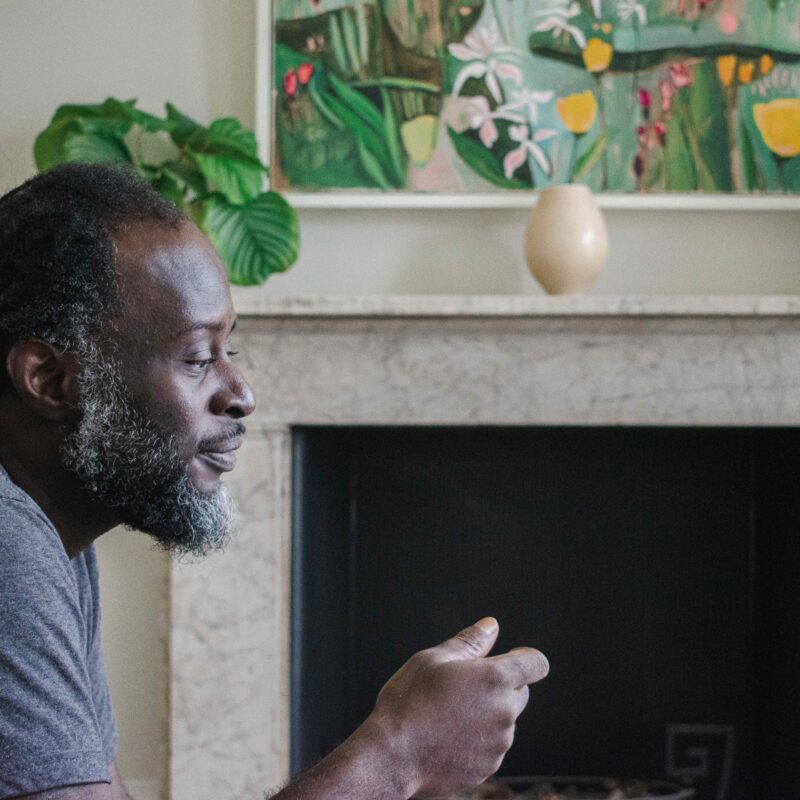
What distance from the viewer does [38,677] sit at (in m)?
0.71

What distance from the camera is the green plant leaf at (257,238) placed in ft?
6.32

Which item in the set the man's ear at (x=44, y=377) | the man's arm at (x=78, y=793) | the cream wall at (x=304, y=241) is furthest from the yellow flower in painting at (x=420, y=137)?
the man's arm at (x=78, y=793)

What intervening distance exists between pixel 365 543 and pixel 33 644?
4.78ft

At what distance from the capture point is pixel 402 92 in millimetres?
2072

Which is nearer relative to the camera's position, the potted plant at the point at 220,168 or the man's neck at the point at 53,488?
the man's neck at the point at 53,488

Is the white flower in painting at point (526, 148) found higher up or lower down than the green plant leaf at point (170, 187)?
higher up

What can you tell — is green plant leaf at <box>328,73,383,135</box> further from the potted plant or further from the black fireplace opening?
the black fireplace opening

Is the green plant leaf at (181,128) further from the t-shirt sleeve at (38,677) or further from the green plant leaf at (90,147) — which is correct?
the t-shirt sleeve at (38,677)

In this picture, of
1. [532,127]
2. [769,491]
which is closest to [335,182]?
[532,127]

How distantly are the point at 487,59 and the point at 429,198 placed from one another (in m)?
0.30

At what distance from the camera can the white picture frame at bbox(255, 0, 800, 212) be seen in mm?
2062

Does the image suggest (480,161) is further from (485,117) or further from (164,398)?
(164,398)

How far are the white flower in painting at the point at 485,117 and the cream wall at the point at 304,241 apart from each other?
151 millimetres

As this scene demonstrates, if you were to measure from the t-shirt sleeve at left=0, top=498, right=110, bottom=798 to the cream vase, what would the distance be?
1.30 meters
